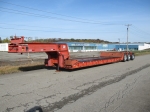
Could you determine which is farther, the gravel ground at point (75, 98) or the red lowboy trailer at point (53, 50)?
the red lowboy trailer at point (53, 50)

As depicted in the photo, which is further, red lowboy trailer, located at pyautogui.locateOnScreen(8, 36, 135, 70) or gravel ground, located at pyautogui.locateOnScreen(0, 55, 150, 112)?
red lowboy trailer, located at pyautogui.locateOnScreen(8, 36, 135, 70)

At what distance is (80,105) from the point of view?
578cm

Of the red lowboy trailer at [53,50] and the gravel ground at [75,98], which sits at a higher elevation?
the red lowboy trailer at [53,50]

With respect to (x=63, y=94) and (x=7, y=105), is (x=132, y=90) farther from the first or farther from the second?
(x=7, y=105)

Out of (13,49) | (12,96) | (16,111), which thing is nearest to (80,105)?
(16,111)

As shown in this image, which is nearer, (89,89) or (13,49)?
(89,89)

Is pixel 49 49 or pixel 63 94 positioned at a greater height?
pixel 49 49

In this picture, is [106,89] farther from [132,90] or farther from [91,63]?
[91,63]

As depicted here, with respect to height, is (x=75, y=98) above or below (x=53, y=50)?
below

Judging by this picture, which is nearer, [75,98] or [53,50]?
[75,98]

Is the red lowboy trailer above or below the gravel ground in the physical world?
above

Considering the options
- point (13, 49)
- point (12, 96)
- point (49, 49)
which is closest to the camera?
point (12, 96)

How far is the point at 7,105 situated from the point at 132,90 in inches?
209

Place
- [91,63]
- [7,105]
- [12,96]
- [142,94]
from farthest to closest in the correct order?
[91,63]
[142,94]
[12,96]
[7,105]
